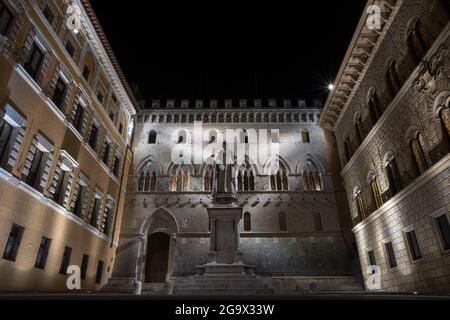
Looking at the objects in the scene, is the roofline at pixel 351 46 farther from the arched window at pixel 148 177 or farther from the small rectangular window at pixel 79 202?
the small rectangular window at pixel 79 202

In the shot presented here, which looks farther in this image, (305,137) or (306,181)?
(305,137)

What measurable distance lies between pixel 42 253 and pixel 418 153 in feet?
59.0

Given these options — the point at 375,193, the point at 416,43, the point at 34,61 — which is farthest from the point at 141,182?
the point at 416,43

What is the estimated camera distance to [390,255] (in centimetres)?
1503

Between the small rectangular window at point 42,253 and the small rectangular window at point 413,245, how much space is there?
17.1 metres

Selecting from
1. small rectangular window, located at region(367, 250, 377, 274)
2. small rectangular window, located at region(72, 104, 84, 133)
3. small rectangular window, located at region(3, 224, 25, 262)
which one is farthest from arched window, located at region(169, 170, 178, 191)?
small rectangular window, located at region(367, 250, 377, 274)

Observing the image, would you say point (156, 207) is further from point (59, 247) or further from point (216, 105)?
point (216, 105)

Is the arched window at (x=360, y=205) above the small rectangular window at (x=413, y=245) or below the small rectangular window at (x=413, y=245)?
above

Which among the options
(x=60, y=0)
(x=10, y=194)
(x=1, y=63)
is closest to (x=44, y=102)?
(x=1, y=63)

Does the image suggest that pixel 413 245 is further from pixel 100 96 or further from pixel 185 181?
pixel 100 96

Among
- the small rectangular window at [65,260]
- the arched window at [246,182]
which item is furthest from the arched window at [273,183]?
the small rectangular window at [65,260]

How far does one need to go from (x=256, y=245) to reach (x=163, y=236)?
25.2 feet

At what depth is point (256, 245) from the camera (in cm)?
2261

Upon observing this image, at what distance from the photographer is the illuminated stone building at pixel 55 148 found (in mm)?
11773
